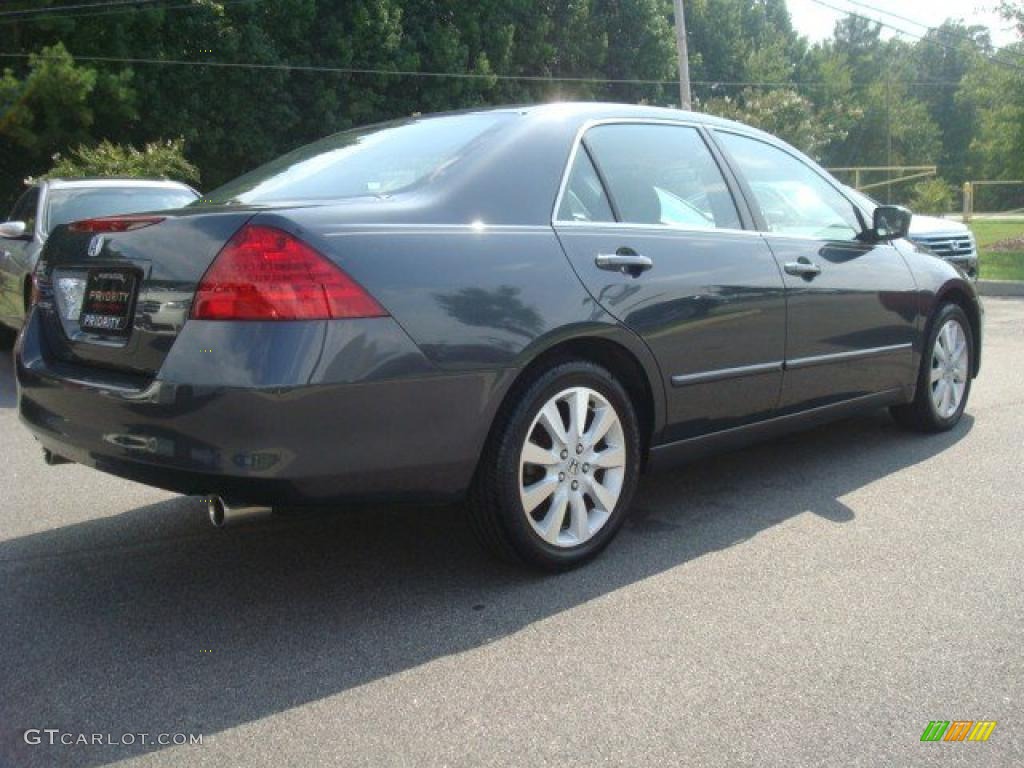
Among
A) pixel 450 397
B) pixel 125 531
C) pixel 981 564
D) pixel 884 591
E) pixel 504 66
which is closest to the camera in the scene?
pixel 450 397

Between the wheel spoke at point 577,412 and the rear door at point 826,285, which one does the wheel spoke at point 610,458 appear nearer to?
the wheel spoke at point 577,412

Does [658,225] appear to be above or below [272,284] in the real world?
above

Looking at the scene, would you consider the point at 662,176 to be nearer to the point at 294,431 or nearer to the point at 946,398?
the point at 294,431

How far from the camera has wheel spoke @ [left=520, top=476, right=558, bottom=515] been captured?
11.1ft

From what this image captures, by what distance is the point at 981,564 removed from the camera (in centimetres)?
362

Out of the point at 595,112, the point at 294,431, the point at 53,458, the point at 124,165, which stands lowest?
the point at 53,458

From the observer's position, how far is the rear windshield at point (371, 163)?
136 inches

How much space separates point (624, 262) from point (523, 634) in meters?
1.32

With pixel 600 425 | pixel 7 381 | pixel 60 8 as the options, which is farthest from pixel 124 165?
pixel 600 425

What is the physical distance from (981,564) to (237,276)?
2.61m

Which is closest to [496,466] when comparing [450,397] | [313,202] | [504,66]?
[450,397]

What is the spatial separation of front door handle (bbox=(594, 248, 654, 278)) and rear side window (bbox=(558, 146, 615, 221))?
153 millimetres

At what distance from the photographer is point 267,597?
340cm

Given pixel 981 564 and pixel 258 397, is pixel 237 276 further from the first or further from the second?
pixel 981 564
